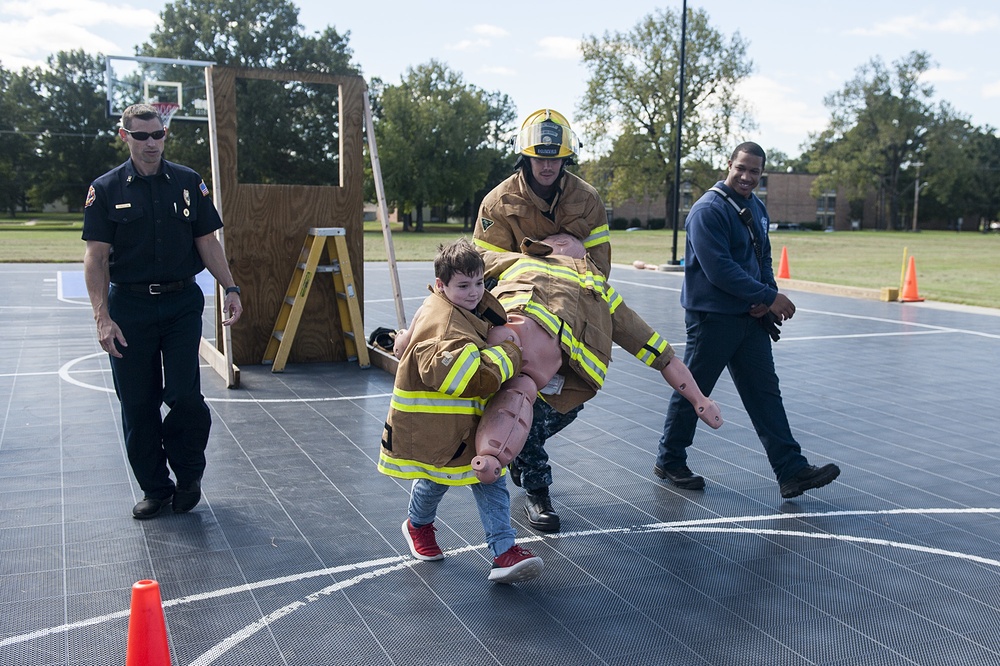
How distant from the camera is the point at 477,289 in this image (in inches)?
156

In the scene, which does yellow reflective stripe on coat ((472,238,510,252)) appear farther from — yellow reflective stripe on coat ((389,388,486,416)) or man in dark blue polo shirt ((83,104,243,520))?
man in dark blue polo shirt ((83,104,243,520))

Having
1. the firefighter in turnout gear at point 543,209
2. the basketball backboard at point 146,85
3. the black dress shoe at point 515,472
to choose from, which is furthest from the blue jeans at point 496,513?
the basketball backboard at point 146,85

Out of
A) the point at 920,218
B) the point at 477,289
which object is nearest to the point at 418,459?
the point at 477,289

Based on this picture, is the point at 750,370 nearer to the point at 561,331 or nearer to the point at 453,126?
the point at 561,331

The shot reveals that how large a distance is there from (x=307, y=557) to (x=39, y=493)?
1.99m

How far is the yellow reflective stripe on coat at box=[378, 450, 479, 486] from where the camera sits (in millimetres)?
4039

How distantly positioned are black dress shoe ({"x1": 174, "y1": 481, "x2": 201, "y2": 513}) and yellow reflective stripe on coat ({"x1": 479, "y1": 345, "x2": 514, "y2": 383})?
2.23m

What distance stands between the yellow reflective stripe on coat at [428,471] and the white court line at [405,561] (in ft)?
2.01

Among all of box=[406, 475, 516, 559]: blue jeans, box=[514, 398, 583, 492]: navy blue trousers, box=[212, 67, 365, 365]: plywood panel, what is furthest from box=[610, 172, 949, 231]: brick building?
box=[406, 475, 516, 559]: blue jeans

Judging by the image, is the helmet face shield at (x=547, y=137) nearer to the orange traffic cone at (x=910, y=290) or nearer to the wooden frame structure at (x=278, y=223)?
the wooden frame structure at (x=278, y=223)

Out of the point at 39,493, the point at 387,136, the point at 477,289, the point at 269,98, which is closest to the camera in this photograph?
the point at 477,289

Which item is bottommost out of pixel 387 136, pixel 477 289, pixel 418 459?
pixel 418 459

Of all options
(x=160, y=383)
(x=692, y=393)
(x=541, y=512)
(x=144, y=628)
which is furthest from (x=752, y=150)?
(x=144, y=628)

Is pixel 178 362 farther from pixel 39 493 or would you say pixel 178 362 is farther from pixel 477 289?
pixel 477 289
